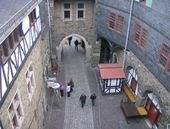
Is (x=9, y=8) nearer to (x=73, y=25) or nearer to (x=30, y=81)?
(x=30, y=81)

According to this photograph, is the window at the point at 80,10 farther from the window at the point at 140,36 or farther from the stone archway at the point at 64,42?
the window at the point at 140,36

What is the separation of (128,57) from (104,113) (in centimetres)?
514

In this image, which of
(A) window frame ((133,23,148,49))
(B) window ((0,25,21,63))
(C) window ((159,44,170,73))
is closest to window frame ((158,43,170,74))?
(C) window ((159,44,170,73))

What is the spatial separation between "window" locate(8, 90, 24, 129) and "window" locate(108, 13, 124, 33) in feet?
37.3

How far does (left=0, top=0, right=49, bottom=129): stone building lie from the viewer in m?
8.55

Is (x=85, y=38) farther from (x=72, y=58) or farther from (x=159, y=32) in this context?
(x=159, y=32)

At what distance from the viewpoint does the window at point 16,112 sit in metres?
9.57

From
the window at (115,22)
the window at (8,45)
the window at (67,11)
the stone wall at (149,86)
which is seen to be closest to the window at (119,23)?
the window at (115,22)

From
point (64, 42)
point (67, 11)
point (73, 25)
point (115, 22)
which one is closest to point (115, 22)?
point (115, 22)

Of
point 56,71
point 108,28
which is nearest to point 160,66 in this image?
point 108,28

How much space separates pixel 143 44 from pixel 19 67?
30.9 ft

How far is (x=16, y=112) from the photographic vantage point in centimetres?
1013

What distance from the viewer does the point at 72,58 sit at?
82.9 ft

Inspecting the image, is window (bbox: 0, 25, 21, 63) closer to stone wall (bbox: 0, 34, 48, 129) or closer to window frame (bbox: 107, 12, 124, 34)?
stone wall (bbox: 0, 34, 48, 129)
